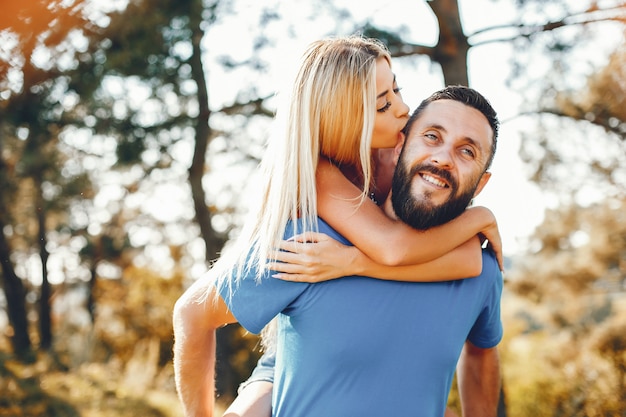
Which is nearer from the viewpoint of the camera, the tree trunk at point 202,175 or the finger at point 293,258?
the finger at point 293,258

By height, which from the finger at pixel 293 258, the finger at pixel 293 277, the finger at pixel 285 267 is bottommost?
the finger at pixel 293 277

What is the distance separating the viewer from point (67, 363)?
→ 14.3 m

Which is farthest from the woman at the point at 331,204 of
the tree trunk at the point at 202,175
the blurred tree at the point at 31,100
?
the tree trunk at the point at 202,175

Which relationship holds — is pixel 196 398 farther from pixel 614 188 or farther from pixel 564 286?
pixel 564 286

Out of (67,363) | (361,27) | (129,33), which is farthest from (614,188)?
(67,363)

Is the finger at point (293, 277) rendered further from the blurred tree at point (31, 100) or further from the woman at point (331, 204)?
the blurred tree at point (31, 100)

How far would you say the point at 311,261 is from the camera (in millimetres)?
1758

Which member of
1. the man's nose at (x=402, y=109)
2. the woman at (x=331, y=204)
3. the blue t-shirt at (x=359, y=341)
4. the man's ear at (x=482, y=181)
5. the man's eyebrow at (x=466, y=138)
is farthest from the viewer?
the man's nose at (x=402, y=109)

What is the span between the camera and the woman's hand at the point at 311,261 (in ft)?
5.78

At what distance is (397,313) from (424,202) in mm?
338

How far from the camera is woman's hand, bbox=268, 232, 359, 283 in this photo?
1762 mm

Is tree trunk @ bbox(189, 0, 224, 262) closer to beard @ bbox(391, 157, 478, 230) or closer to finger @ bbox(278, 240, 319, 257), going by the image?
beard @ bbox(391, 157, 478, 230)

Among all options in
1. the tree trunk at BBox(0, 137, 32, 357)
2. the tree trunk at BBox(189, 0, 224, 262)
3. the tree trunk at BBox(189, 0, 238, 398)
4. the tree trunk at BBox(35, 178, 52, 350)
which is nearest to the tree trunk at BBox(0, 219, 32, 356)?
the tree trunk at BBox(0, 137, 32, 357)

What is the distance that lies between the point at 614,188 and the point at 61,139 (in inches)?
269
